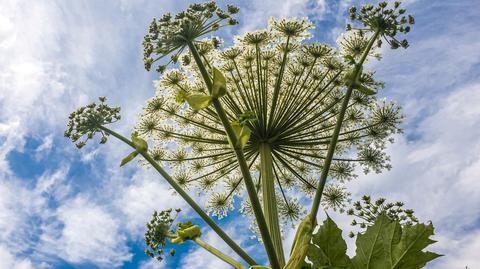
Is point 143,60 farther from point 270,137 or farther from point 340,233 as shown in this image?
point 340,233

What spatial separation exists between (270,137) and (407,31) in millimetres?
3768

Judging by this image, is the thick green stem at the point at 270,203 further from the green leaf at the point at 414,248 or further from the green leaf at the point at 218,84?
the green leaf at the point at 218,84

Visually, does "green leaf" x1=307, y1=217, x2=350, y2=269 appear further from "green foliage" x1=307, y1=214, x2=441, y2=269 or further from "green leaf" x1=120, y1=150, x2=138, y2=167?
"green leaf" x1=120, y1=150, x2=138, y2=167

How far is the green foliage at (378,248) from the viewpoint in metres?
3.29

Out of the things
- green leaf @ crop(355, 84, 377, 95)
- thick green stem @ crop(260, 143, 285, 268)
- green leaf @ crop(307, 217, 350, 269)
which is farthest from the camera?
thick green stem @ crop(260, 143, 285, 268)

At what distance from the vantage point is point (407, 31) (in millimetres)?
6453

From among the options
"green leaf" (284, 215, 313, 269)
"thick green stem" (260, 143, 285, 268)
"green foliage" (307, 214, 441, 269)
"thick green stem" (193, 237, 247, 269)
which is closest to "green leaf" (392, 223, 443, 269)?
"green foliage" (307, 214, 441, 269)

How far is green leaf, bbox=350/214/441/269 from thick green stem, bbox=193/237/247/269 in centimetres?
116

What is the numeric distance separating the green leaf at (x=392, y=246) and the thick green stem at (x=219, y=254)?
1157 mm

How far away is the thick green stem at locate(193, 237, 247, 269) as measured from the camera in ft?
13.3

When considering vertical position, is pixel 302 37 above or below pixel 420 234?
above

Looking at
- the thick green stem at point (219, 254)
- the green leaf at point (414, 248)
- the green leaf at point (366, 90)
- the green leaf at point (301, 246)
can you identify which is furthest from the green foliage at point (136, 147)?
the green leaf at point (414, 248)

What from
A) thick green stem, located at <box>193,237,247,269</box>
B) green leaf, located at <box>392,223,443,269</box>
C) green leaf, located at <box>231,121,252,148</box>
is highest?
green leaf, located at <box>231,121,252,148</box>

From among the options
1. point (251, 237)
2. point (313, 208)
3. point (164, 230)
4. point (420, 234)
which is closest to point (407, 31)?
point (313, 208)
